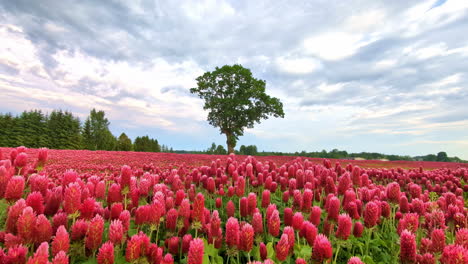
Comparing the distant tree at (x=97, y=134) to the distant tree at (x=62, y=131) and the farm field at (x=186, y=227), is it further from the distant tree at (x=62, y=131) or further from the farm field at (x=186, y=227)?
the farm field at (x=186, y=227)

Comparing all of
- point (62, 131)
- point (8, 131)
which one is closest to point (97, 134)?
point (62, 131)

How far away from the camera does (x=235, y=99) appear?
3950 centimetres

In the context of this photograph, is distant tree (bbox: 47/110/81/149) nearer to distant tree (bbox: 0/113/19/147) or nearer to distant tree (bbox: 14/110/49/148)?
distant tree (bbox: 14/110/49/148)

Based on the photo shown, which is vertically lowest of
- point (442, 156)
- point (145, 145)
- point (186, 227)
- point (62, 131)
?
point (186, 227)

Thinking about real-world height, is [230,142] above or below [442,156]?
above

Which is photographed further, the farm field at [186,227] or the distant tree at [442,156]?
the distant tree at [442,156]

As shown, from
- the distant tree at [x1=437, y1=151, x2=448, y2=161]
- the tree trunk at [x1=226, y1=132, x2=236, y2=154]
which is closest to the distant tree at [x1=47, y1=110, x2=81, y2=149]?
the tree trunk at [x1=226, y1=132, x2=236, y2=154]

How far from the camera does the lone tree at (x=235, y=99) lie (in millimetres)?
40062

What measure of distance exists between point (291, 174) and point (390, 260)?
2218 millimetres

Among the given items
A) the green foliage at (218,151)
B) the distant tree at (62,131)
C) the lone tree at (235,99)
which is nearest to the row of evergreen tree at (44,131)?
the distant tree at (62,131)

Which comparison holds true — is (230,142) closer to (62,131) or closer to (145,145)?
(145,145)

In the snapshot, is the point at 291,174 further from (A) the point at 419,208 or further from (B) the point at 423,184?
(B) the point at 423,184

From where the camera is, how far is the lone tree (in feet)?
131

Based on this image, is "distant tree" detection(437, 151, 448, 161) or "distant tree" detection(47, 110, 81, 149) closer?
"distant tree" detection(437, 151, 448, 161)
